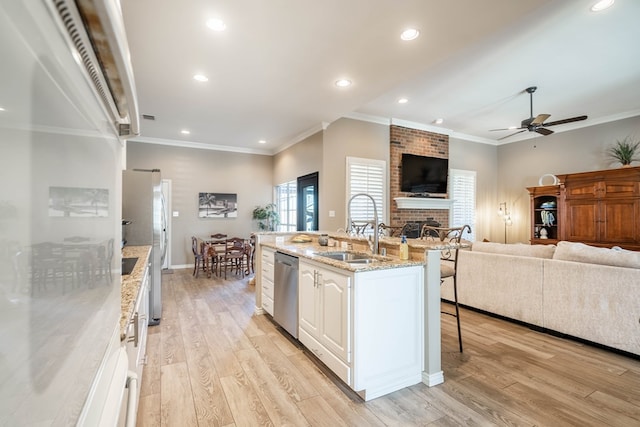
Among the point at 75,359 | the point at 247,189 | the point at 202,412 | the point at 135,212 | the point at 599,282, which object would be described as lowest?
the point at 202,412

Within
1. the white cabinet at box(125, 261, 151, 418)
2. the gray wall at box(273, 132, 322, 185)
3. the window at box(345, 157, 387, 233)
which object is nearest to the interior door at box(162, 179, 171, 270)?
the gray wall at box(273, 132, 322, 185)

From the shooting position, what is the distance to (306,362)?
2.64 m

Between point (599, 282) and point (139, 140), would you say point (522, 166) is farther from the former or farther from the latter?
point (139, 140)

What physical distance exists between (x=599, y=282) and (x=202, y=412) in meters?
3.45

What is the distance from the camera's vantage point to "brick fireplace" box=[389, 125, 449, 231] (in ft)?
19.8

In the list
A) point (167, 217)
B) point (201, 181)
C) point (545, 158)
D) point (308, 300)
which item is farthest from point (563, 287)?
point (167, 217)

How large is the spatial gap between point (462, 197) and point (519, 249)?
3.95 m

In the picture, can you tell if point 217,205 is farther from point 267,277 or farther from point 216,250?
point 267,277

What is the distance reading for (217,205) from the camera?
7.17 metres

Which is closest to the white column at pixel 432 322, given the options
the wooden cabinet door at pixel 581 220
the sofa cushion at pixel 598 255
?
the sofa cushion at pixel 598 255

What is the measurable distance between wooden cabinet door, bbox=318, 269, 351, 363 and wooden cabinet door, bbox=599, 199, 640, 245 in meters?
5.89

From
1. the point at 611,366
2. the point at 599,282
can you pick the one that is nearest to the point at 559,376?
the point at 611,366

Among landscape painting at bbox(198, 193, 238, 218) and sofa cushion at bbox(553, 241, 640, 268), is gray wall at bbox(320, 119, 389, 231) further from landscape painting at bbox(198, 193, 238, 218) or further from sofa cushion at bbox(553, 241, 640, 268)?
sofa cushion at bbox(553, 241, 640, 268)

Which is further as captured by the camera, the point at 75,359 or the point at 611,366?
the point at 611,366
